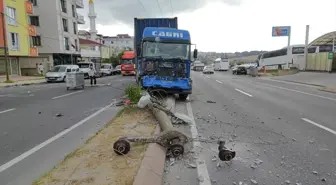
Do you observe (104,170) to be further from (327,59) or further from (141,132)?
(327,59)

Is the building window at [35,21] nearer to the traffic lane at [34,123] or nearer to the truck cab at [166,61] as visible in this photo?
the traffic lane at [34,123]

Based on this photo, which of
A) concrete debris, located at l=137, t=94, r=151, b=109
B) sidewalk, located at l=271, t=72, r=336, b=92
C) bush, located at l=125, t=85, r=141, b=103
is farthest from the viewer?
sidewalk, located at l=271, t=72, r=336, b=92

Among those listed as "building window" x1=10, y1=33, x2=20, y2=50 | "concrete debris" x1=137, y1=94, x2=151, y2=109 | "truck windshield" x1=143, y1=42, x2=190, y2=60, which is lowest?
"concrete debris" x1=137, y1=94, x2=151, y2=109

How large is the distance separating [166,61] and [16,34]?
30.4m

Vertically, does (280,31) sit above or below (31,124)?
above

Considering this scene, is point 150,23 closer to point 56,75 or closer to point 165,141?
point 165,141

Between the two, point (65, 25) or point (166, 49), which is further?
point (65, 25)

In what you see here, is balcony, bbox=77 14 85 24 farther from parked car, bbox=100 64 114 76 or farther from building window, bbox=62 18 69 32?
parked car, bbox=100 64 114 76

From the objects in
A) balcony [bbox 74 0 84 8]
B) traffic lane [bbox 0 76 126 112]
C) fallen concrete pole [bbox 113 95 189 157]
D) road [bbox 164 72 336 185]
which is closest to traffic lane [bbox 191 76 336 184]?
road [bbox 164 72 336 185]

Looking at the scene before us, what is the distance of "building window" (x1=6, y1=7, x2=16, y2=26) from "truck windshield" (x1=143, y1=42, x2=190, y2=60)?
94.6 ft

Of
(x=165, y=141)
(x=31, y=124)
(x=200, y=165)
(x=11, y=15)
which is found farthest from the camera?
(x=11, y=15)

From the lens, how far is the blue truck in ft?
37.6

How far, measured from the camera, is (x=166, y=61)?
11.6 m

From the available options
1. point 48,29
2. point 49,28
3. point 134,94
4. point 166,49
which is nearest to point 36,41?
point 48,29
